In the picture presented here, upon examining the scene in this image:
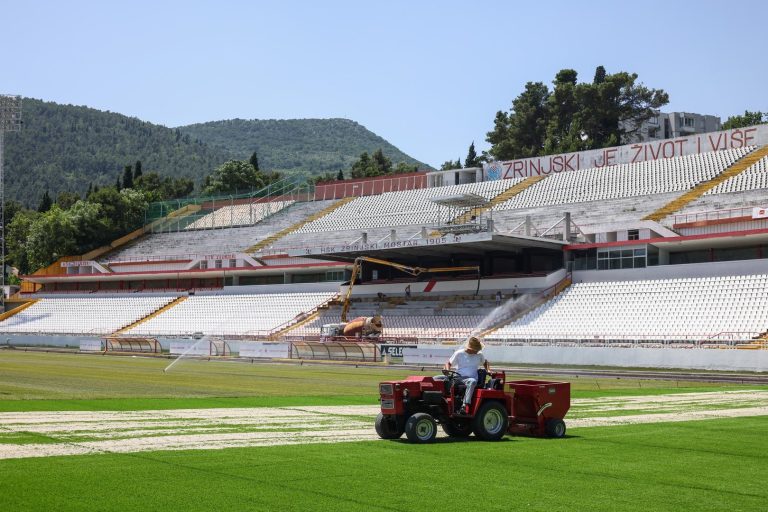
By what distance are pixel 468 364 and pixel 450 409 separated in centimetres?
82

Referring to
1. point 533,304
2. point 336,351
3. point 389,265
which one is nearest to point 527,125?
point 389,265

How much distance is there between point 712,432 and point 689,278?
43.1 metres

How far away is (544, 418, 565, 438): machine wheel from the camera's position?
16141 millimetres

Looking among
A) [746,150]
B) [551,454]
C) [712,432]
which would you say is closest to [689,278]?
[746,150]

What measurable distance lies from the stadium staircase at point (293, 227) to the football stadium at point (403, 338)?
0.34 metres

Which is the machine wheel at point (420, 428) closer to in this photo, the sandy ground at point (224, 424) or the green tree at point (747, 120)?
the sandy ground at point (224, 424)

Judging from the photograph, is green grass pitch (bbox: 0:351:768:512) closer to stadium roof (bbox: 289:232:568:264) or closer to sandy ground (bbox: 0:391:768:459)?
sandy ground (bbox: 0:391:768:459)

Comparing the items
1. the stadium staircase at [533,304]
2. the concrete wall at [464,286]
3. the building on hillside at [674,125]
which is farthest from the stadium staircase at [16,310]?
the building on hillside at [674,125]

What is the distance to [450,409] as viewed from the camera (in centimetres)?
1528

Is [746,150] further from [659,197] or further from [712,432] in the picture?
[712,432]

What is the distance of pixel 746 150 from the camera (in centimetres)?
7469

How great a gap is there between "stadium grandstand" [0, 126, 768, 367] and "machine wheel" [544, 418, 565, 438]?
31.3 metres

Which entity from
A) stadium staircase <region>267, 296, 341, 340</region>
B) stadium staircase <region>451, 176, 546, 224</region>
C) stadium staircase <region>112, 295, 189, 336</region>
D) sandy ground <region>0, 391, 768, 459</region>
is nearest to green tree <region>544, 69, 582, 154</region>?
stadium staircase <region>451, 176, 546, 224</region>

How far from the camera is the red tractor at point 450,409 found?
49.0ft
